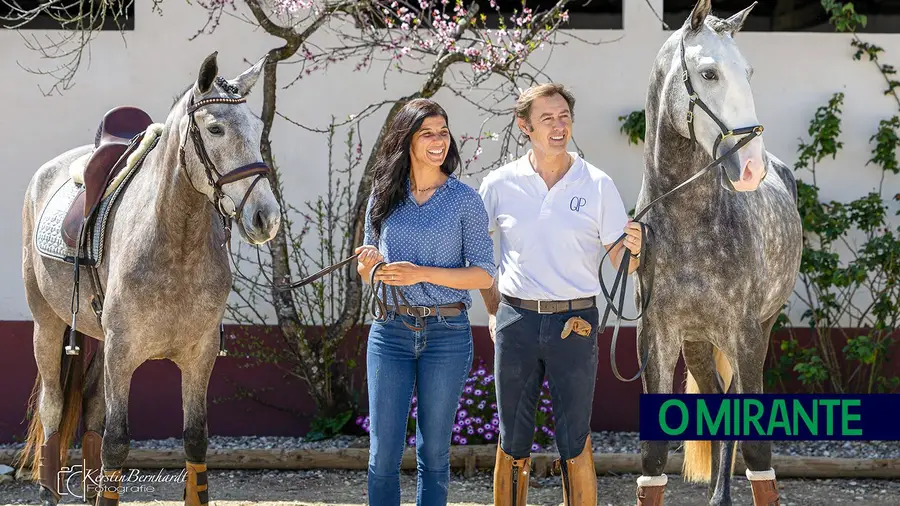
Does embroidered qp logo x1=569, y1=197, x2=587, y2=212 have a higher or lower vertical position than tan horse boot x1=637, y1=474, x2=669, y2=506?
higher

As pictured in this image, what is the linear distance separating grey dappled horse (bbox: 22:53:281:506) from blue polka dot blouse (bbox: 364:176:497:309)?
1.47 feet

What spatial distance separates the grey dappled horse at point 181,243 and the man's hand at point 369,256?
0.37 m

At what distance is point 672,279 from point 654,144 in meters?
0.53

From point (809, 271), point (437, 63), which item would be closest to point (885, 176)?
point (809, 271)

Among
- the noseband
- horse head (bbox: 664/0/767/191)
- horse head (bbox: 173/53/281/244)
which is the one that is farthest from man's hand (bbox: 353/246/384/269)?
horse head (bbox: 664/0/767/191)

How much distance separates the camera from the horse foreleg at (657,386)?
3.92 m

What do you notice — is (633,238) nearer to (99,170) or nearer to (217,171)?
(217,171)

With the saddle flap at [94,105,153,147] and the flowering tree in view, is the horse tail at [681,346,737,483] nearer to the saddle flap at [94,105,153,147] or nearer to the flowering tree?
the flowering tree

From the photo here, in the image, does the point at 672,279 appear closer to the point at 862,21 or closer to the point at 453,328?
the point at 453,328

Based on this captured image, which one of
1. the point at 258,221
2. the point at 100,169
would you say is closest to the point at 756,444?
the point at 258,221

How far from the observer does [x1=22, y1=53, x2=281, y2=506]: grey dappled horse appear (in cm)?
364

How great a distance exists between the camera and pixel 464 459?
5840mm

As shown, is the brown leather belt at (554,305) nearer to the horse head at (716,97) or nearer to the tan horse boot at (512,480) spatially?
the tan horse boot at (512,480)

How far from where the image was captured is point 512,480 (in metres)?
3.64
